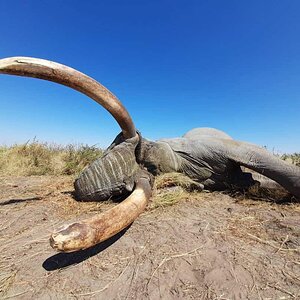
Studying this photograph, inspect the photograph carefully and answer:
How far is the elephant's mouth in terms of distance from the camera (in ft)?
5.46

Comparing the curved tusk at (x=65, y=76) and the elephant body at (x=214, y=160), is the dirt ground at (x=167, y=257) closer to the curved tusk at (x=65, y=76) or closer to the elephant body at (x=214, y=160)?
the elephant body at (x=214, y=160)

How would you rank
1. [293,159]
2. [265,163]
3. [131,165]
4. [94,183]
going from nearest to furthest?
[94,183] → [131,165] → [265,163] → [293,159]

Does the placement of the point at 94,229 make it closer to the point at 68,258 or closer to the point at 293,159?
the point at 68,258

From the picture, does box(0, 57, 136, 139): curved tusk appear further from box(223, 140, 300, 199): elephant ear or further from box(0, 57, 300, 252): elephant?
box(223, 140, 300, 199): elephant ear

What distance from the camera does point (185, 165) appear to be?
3807 millimetres

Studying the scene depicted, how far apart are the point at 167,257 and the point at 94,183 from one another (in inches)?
52.7

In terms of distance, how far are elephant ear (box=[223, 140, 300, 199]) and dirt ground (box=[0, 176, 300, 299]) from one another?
27 centimetres

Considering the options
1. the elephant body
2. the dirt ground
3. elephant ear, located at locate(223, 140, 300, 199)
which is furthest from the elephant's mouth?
elephant ear, located at locate(223, 140, 300, 199)

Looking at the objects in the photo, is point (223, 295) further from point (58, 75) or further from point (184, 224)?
point (58, 75)

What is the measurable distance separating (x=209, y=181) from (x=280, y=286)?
6.99 ft

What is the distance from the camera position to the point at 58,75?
2473 mm

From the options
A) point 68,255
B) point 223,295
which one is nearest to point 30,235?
point 68,255

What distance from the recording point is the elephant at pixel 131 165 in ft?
6.28

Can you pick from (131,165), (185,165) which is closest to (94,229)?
(131,165)
